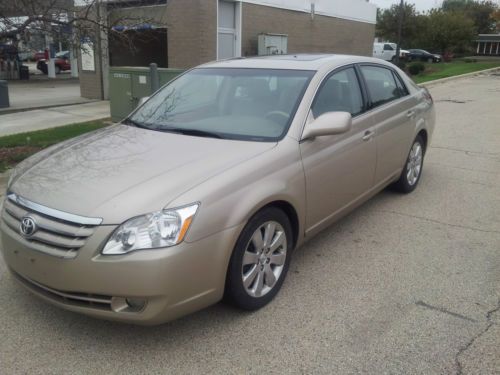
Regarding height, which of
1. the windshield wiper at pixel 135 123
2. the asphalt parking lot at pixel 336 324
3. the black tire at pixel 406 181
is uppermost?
the windshield wiper at pixel 135 123

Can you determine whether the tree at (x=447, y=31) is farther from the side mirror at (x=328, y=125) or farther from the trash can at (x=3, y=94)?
the side mirror at (x=328, y=125)

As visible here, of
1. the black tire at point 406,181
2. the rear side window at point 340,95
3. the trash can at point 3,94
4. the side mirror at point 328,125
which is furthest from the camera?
the trash can at point 3,94

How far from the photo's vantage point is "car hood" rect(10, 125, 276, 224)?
270cm

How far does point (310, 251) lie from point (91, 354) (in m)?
2.05

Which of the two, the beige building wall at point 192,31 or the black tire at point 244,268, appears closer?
the black tire at point 244,268

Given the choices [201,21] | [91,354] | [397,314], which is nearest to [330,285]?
[397,314]

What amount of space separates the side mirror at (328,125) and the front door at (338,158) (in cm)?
5

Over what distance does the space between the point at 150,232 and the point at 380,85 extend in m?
3.23

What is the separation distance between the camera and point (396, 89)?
17.4 feet

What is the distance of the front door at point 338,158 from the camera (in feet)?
12.0

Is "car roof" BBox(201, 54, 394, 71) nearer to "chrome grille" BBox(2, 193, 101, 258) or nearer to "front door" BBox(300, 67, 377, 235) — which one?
"front door" BBox(300, 67, 377, 235)

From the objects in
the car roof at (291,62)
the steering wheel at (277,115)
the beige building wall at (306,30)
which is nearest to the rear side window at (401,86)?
the car roof at (291,62)

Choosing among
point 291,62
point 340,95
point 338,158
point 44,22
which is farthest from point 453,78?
point 338,158

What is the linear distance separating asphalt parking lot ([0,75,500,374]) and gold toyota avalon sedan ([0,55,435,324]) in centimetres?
26
